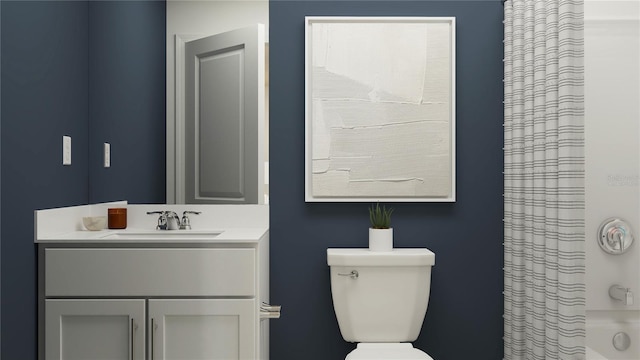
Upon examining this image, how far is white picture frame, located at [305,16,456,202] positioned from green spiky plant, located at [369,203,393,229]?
0.15 feet

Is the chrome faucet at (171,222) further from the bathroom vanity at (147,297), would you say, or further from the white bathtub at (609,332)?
the white bathtub at (609,332)

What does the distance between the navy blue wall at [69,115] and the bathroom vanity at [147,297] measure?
83 millimetres

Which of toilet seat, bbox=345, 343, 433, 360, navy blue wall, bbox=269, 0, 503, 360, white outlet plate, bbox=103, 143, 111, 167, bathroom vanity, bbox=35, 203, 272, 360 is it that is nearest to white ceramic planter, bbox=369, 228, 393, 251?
navy blue wall, bbox=269, 0, 503, 360

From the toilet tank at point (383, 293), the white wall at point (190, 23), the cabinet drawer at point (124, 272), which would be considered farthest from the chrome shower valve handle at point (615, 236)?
the white wall at point (190, 23)

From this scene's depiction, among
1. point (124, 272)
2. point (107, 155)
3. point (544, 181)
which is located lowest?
point (124, 272)

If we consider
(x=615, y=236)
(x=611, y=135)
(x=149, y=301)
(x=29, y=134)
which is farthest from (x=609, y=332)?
(x=29, y=134)

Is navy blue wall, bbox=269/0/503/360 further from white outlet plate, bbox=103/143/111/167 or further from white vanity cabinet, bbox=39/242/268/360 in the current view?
white outlet plate, bbox=103/143/111/167

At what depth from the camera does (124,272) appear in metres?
1.76

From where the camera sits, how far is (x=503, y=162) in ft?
7.82

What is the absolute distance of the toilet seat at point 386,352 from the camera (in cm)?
190

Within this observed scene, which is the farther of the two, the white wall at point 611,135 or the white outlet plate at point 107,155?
the white outlet plate at point 107,155

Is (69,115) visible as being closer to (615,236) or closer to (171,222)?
(171,222)

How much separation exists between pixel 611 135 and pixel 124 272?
1649mm

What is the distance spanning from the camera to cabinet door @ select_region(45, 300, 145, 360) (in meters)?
1.76
